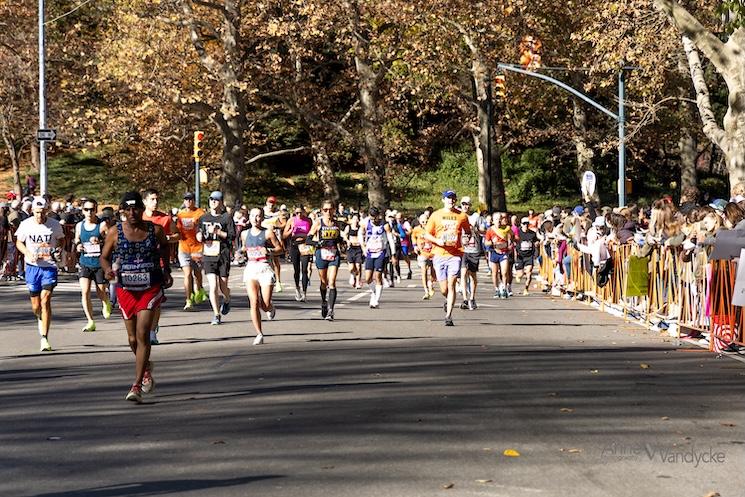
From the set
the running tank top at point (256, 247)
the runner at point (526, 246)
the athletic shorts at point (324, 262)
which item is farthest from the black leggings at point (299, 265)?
the running tank top at point (256, 247)

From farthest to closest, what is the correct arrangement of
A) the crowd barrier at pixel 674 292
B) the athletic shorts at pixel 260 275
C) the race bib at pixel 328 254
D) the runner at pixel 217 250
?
the race bib at pixel 328 254
the runner at pixel 217 250
the athletic shorts at pixel 260 275
the crowd barrier at pixel 674 292

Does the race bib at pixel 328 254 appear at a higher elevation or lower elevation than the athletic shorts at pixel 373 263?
higher

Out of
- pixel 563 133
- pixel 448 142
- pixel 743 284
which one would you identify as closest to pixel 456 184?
pixel 448 142

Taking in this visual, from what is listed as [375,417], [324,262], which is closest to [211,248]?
[324,262]

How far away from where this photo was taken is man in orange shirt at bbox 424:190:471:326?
20.0 m

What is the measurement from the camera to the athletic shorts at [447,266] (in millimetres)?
20016

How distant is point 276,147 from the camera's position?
62406 millimetres

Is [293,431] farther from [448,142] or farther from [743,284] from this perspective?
[448,142]

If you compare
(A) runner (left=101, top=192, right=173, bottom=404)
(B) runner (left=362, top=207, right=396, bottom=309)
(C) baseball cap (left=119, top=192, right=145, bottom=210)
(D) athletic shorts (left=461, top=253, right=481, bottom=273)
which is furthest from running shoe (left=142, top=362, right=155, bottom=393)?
(D) athletic shorts (left=461, top=253, right=481, bottom=273)

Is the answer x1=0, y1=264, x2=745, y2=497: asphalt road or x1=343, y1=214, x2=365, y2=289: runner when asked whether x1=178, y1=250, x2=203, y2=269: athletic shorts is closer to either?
x1=0, y1=264, x2=745, y2=497: asphalt road

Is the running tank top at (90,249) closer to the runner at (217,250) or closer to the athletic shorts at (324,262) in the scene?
the runner at (217,250)

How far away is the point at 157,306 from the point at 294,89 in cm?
3932

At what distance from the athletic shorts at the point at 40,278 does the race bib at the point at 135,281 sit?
4645 mm

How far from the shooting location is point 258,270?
1723 cm
